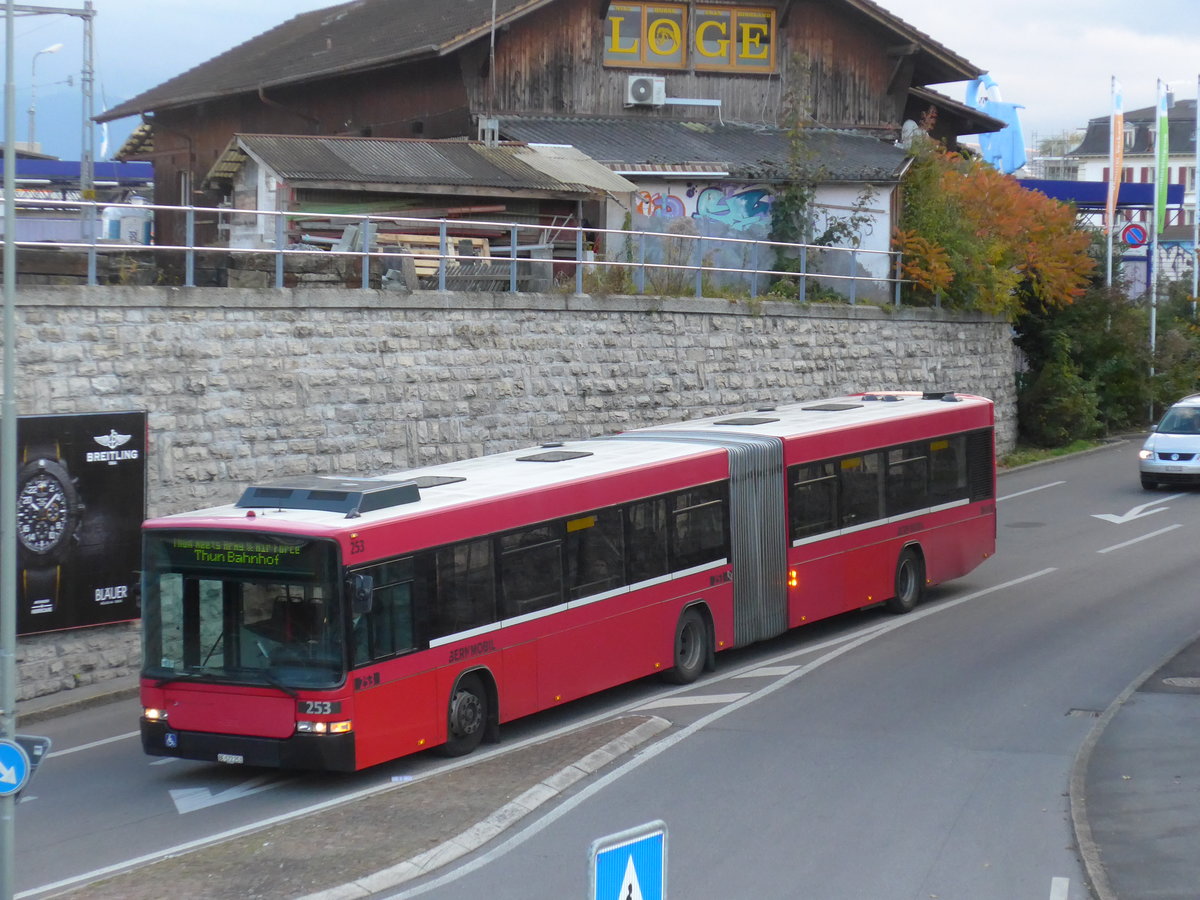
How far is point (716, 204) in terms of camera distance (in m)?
31.7

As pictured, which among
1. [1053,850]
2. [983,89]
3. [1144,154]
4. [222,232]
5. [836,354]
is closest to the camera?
[1053,850]

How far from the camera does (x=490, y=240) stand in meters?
23.9

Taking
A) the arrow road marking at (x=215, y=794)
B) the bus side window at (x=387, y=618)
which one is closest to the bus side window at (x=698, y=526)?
the bus side window at (x=387, y=618)

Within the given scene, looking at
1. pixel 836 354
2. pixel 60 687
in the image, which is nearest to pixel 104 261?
pixel 60 687

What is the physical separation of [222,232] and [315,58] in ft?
59.8

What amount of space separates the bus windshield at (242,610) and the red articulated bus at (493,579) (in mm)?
17

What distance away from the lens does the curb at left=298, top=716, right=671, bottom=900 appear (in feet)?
30.7

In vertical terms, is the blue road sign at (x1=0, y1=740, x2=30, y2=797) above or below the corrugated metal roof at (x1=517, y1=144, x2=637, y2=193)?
below

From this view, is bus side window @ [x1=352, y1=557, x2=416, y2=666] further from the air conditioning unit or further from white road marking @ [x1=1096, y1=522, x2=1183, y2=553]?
the air conditioning unit

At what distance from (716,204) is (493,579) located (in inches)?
779

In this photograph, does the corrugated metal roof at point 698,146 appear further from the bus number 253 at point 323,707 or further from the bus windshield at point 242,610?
the bus number 253 at point 323,707

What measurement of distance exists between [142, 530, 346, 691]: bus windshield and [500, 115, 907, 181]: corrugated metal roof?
19814 mm

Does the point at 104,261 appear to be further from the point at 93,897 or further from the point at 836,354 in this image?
the point at 836,354

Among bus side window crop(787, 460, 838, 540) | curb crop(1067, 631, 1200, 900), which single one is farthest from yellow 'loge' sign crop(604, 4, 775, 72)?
curb crop(1067, 631, 1200, 900)
